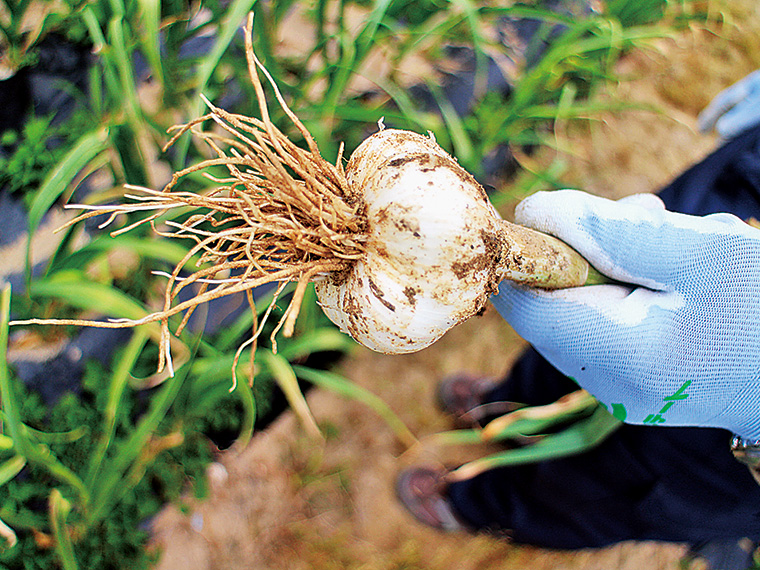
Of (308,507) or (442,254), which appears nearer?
(442,254)

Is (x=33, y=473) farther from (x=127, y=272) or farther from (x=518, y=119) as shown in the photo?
(x=518, y=119)

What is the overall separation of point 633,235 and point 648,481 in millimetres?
464

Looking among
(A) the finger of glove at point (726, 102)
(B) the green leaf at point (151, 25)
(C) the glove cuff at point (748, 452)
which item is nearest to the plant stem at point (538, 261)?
(C) the glove cuff at point (748, 452)

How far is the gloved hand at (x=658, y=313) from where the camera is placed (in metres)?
0.58

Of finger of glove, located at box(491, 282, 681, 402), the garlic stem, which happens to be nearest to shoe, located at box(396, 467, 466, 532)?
finger of glove, located at box(491, 282, 681, 402)

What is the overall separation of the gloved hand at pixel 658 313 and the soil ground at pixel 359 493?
1.65 ft

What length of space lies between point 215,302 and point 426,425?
0.75 metres

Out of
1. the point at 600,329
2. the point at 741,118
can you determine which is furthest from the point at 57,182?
the point at 741,118

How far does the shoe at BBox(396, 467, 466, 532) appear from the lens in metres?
1.23

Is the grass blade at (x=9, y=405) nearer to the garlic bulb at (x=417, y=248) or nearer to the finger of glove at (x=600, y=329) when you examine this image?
the garlic bulb at (x=417, y=248)

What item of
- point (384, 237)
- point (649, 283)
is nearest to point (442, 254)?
point (384, 237)

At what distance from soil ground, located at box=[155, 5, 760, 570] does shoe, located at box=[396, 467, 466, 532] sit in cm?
4

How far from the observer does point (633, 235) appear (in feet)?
2.06

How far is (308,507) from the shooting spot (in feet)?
3.97
